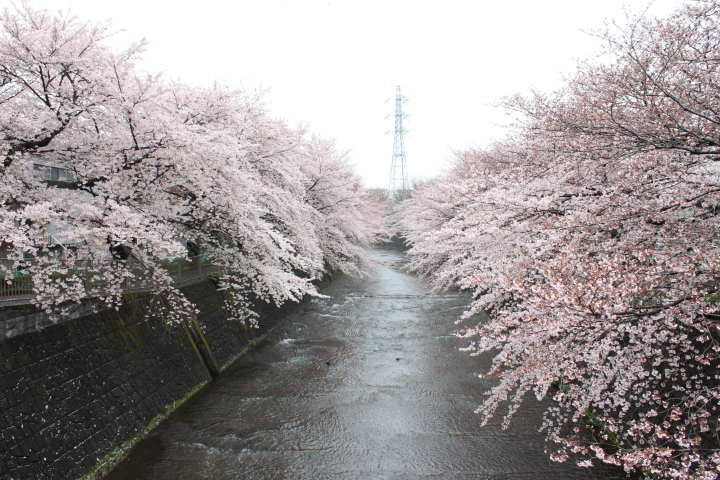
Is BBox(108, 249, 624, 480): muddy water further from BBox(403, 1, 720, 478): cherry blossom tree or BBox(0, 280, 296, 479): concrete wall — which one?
BBox(403, 1, 720, 478): cherry blossom tree

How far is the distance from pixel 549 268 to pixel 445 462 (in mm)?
4480

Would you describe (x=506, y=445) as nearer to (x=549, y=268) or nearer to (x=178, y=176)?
(x=549, y=268)

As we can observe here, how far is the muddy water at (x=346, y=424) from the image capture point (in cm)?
741

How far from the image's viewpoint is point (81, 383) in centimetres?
747

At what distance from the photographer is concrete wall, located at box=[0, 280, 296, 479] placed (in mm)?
6258

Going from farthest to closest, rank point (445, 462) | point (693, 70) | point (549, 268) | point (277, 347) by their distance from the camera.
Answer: point (277, 347), point (445, 462), point (693, 70), point (549, 268)

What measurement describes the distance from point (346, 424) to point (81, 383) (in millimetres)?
4950

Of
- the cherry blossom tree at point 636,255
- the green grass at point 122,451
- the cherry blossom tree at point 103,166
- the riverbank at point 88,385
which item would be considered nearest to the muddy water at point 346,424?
the green grass at point 122,451

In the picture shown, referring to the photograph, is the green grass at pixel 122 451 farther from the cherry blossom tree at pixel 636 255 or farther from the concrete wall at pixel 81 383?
the cherry blossom tree at pixel 636 255

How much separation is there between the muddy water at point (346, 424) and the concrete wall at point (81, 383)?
0.62 metres

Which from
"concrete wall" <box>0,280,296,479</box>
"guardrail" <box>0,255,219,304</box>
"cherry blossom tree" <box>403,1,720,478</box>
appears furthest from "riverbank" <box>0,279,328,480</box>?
"cherry blossom tree" <box>403,1,720,478</box>

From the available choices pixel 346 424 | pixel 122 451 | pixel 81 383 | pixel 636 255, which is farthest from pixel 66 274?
pixel 636 255

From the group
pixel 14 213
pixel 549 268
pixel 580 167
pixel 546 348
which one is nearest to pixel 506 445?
pixel 546 348

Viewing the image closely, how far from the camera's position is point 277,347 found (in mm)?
14320
